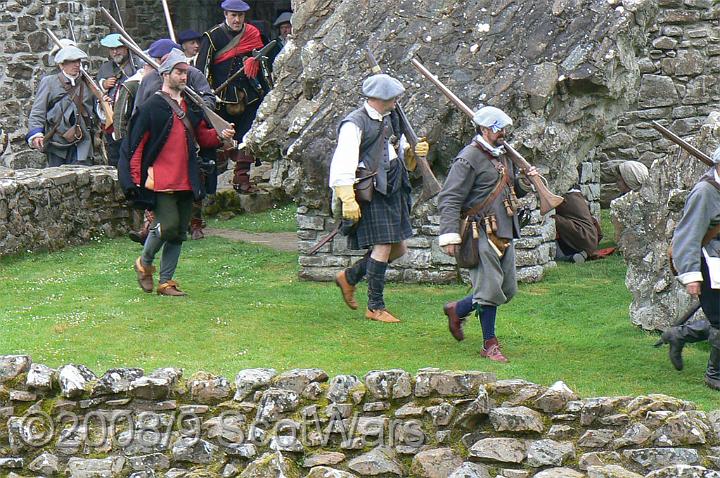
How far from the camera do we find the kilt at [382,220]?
10.2 m

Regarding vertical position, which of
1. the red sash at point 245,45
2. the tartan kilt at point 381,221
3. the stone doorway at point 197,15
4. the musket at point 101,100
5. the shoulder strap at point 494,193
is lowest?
the tartan kilt at point 381,221

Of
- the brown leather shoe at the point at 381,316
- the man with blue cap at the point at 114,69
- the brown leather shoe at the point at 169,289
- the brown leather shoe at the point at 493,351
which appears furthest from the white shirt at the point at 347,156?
the man with blue cap at the point at 114,69

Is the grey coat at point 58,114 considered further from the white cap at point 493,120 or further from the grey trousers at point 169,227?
the white cap at point 493,120

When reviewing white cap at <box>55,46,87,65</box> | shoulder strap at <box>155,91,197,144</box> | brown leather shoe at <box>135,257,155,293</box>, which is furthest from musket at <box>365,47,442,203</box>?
white cap at <box>55,46,87,65</box>

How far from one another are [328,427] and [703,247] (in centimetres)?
312

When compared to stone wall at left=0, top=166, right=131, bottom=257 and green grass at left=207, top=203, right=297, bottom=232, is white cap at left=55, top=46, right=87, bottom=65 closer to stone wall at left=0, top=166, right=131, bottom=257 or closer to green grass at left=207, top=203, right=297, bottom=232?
stone wall at left=0, top=166, right=131, bottom=257

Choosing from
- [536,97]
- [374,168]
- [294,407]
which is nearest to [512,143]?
[536,97]

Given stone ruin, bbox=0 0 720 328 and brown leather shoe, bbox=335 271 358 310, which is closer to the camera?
brown leather shoe, bbox=335 271 358 310

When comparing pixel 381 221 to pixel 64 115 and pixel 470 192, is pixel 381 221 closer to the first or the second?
pixel 470 192

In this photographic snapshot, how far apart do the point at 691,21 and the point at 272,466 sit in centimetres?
995

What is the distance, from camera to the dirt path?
44.9 ft

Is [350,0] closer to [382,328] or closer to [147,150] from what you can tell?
[147,150]

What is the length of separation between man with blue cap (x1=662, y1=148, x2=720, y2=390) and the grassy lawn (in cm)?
52

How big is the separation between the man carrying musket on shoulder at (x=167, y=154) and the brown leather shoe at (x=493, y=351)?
8.97ft
